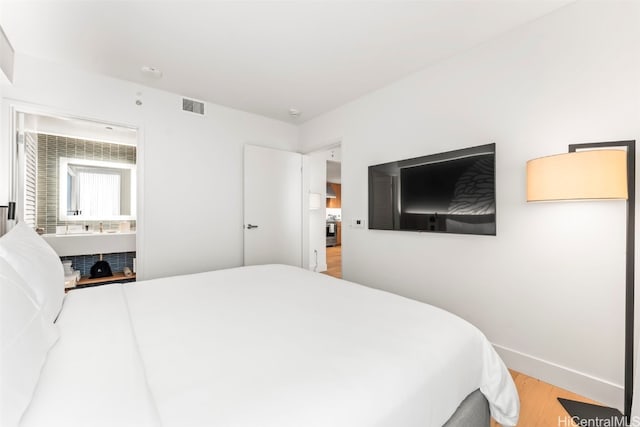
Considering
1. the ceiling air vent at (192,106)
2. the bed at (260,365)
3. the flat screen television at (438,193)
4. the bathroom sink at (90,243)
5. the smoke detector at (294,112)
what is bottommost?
the bed at (260,365)

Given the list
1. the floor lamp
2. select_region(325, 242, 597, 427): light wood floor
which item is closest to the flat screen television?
the floor lamp

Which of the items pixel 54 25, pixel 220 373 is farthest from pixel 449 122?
pixel 54 25

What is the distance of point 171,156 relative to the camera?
3.14 meters

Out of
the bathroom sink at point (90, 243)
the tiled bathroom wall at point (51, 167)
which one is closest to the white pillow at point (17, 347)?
the bathroom sink at point (90, 243)

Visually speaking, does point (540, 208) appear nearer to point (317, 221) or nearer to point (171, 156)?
point (171, 156)

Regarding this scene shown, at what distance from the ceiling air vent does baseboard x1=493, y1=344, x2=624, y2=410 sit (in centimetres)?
393

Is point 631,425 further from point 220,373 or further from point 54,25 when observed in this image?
point 54,25

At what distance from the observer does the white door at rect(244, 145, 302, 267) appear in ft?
12.0

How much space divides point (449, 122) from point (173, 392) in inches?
106

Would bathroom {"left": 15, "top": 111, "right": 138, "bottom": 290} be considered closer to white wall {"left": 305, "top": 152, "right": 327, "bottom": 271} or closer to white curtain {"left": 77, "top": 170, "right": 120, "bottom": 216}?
white curtain {"left": 77, "top": 170, "right": 120, "bottom": 216}

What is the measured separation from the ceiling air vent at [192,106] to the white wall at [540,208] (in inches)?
96.2

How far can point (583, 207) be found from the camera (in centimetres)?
176

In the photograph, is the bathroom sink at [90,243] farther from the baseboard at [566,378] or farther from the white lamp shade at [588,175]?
the white lamp shade at [588,175]

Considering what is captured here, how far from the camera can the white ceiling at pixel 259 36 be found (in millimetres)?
1853
